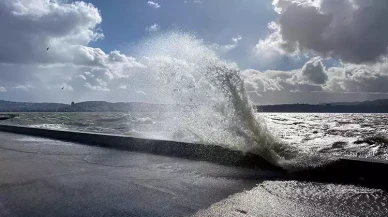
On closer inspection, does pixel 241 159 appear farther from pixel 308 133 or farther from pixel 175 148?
pixel 308 133

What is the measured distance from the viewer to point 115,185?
13.5ft

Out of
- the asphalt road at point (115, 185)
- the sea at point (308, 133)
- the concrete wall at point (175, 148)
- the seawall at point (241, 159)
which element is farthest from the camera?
the sea at point (308, 133)

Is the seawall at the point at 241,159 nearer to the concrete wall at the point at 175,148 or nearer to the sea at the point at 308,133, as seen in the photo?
the concrete wall at the point at 175,148

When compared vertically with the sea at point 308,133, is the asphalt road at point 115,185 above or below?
above

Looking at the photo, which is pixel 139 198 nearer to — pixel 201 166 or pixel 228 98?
pixel 201 166

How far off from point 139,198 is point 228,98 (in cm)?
534

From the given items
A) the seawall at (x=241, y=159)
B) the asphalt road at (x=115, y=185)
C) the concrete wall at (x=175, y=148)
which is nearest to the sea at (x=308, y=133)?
the seawall at (x=241, y=159)

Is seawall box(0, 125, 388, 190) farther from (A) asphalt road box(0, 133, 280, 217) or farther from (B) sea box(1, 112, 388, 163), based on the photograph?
(B) sea box(1, 112, 388, 163)

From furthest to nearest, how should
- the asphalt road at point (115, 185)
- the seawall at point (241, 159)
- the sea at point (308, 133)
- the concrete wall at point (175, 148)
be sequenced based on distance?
the sea at point (308, 133), the concrete wall at point (175, 148), the seawall at point (241, 159), the asphalt road at point (115, 185)

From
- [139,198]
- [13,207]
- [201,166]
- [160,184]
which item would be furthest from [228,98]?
[13,207]

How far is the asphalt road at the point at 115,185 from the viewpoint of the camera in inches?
122

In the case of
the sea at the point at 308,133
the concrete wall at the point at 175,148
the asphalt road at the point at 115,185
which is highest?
the concrete wall at the point at 175,148

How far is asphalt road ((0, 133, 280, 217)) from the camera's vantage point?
3.11 m

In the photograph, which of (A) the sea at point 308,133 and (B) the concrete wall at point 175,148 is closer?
(B) the concrete wall at point 175,148
